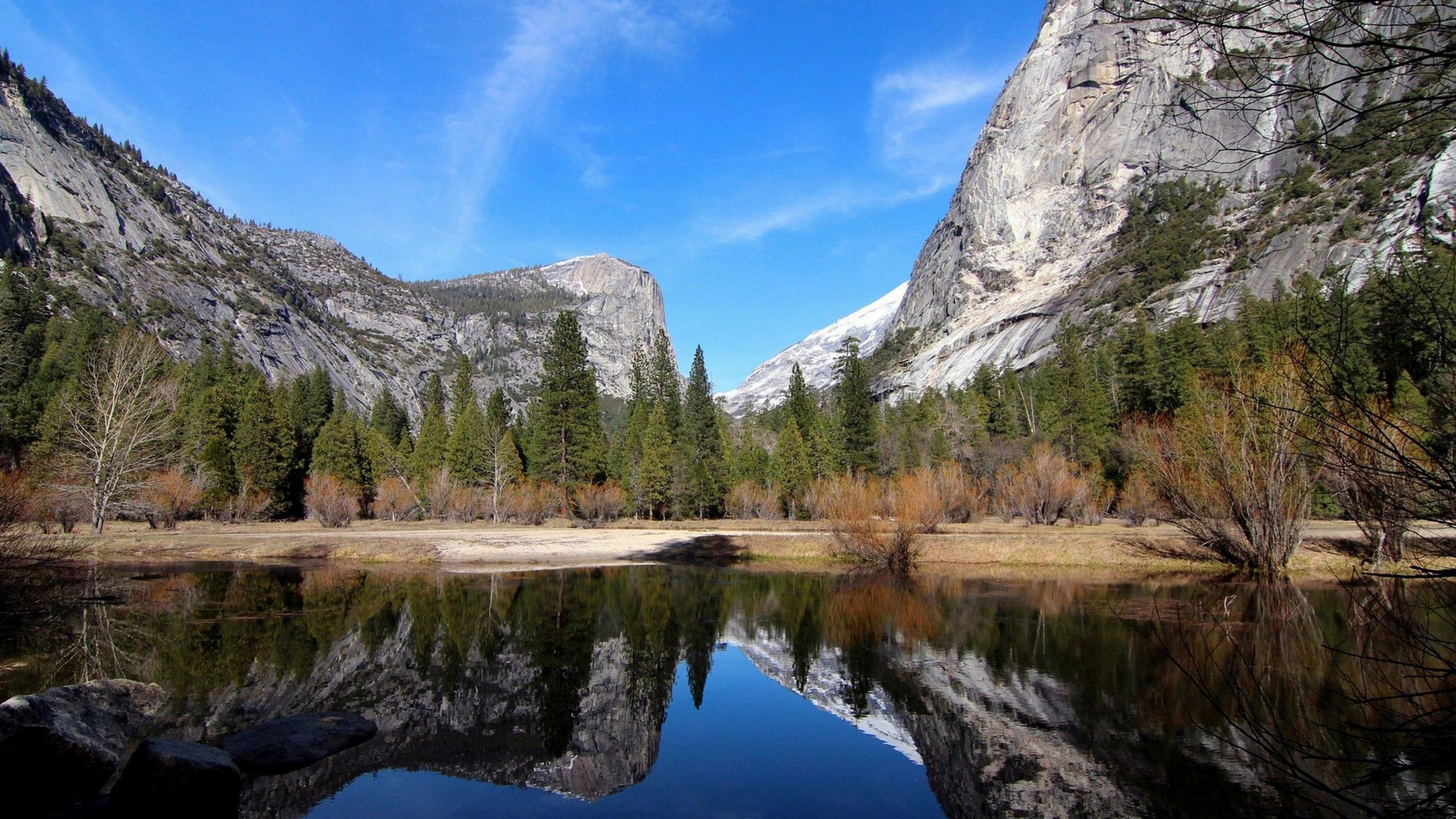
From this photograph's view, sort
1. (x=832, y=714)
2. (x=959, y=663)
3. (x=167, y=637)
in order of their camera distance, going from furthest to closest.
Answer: (x=167, y=637) → (x=959, y=663) → (x=832, y=714)

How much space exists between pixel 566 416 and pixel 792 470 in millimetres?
19179

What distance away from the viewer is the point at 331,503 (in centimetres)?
4309

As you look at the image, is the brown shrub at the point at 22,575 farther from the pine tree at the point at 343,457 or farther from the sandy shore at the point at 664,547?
the pine tree at the point at 343,457

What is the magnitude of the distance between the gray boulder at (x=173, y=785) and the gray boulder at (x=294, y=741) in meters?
1.29

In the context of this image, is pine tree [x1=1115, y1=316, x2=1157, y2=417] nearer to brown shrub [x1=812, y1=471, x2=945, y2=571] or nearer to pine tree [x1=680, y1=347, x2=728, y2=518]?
brown shrub [x1=812, y1=471, x2=945, y2=571]

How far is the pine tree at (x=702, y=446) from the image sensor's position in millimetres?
59594

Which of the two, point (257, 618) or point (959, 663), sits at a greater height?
point (257, 618)

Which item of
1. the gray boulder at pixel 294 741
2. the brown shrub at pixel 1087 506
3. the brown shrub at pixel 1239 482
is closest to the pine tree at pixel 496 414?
the brown shrub at pixel 1087 506

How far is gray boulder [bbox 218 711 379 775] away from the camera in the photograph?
9.27m

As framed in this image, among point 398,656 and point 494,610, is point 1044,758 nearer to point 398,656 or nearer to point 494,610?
point 398,656

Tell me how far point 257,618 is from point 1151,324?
98263 mm

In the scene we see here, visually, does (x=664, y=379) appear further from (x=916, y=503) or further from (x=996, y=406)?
(x=916, y=503)

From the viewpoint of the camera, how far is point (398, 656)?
49.9 ft

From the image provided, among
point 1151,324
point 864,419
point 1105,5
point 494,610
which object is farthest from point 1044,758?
point 1151,324
